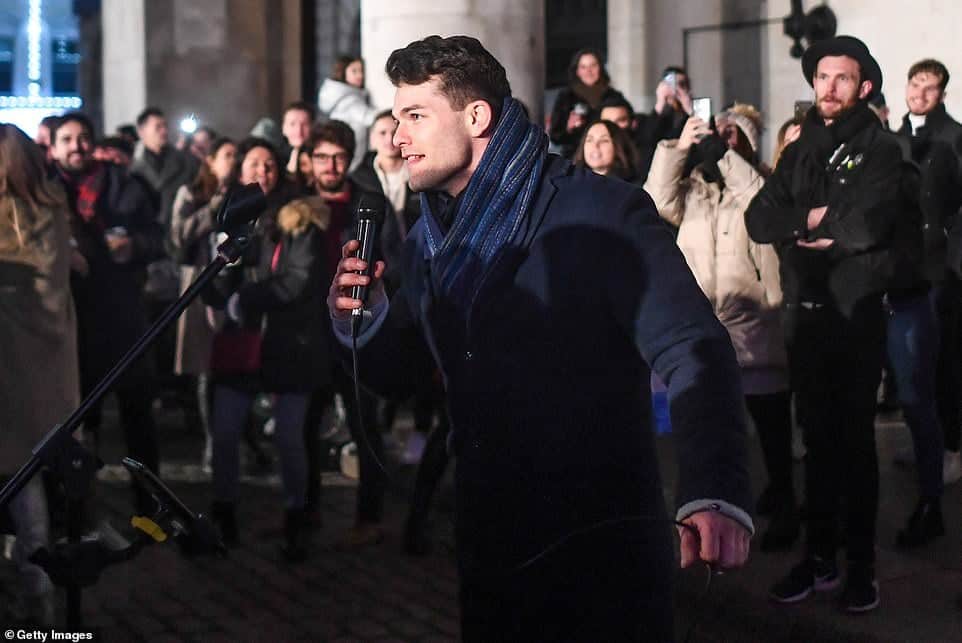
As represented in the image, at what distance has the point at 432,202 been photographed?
12.7 feet

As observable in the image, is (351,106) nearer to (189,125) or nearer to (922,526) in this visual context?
(189,125)

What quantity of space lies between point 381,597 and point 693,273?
2.26 metres

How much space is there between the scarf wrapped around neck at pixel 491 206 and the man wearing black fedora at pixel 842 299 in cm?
284

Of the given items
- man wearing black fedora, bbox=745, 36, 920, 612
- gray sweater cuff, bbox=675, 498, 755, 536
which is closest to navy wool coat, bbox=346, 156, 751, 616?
gray sweater cuff, bbox=675, 498, 755, 536

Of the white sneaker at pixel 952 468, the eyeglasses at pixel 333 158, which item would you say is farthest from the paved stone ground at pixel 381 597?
the eyeglasses at pixel 333 158

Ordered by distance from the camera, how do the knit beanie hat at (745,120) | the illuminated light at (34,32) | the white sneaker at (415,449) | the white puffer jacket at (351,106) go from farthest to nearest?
the illuminated light at (34,32)
the white puffer jacket at (351,106)
the white sneaker at (415,449)
the knit beanie hat at (745,120)

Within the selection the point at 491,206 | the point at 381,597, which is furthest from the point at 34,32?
the point at 491,206

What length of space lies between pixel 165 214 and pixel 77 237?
3.89m

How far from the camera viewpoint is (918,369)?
7.57 metres

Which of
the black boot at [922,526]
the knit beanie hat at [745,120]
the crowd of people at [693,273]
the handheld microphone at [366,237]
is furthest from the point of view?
the knit beanie hat at [745,120]

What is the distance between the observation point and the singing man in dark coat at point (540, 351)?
3.60 metres

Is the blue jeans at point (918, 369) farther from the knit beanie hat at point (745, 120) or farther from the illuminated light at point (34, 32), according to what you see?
the illuminated light at point (34, 32)

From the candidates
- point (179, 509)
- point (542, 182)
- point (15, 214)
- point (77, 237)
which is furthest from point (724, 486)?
point (77, 237)

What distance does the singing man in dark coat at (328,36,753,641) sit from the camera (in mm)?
3602
